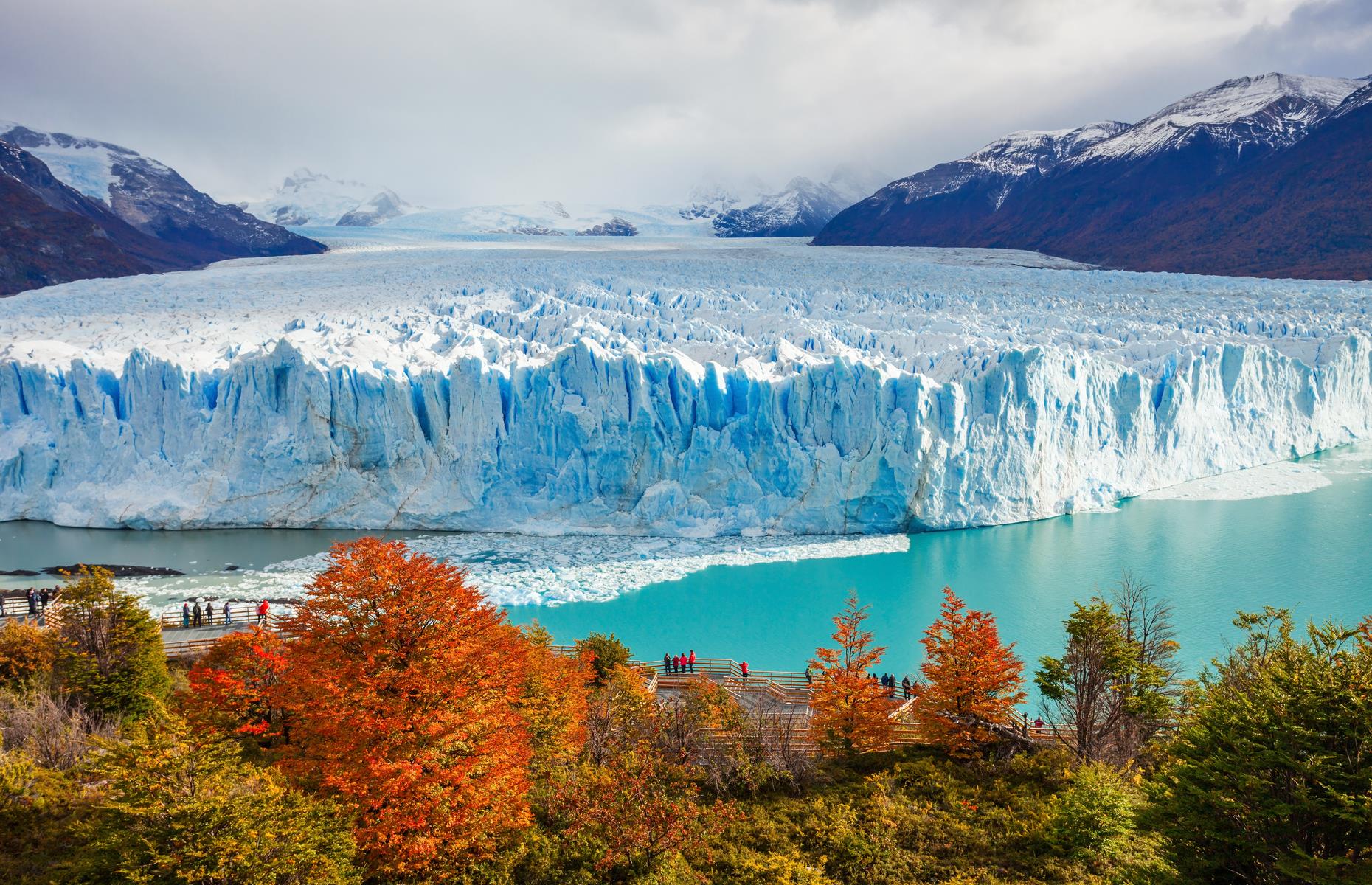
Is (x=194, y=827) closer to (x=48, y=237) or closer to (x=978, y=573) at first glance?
(x=978, y=573)

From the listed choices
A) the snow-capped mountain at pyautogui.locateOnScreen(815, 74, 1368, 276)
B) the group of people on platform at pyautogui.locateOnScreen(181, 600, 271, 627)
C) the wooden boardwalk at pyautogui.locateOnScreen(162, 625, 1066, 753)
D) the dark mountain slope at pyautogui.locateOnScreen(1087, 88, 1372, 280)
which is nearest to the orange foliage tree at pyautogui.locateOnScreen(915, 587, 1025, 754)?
the wooden boardwalk at pyautogui.locateOnScreen(162, 625, 1066, 753)

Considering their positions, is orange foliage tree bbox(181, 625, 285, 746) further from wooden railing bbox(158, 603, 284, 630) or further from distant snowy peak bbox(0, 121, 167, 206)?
distant snowy peak bbox(0, 121, 167, 206)

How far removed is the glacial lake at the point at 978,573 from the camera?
15.4 metres

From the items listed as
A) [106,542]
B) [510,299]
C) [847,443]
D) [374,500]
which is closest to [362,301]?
[510,299]

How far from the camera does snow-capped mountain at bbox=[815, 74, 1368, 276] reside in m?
51.9

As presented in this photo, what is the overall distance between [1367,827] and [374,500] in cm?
2255

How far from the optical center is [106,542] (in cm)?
2098

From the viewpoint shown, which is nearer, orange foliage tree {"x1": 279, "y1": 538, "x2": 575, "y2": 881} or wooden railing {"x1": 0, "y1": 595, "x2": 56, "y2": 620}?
orange foliage tree {"x1": 279, "y1": 538, "x2": 575, "y2": 881}

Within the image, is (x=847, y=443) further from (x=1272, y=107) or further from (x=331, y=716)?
(x=1272, y=107)

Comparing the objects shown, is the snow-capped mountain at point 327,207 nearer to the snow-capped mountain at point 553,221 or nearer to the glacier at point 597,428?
the snow-capped mountain at point 553,221

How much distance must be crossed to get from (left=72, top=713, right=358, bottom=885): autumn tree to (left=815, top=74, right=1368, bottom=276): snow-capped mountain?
54.4 m

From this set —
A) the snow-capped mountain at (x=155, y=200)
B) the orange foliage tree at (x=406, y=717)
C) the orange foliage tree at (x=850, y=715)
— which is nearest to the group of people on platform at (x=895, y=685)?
the orange foliage tree at (x=850, y=715)

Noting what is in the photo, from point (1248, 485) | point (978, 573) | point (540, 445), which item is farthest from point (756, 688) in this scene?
point (1248, 485)

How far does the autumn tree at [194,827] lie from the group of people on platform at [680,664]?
330 inches
